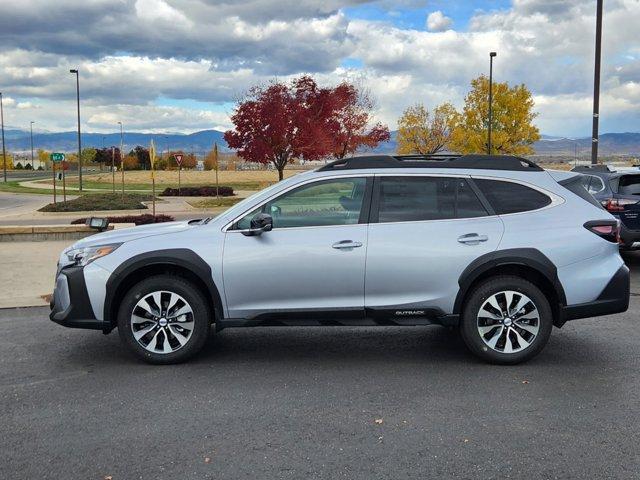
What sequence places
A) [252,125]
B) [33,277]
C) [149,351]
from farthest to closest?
[252,125] → [33,277] → [149,351]

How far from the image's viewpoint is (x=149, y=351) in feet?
17.6

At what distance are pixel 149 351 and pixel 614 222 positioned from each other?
13.2 feet

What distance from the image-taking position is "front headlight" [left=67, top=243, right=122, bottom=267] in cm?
A: 537

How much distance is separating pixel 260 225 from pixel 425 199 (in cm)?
141

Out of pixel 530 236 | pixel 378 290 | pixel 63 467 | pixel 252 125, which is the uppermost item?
pixel 252 125

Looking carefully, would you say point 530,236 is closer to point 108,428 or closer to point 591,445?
point 591,445

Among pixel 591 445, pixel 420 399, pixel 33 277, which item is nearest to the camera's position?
pixel 591 445

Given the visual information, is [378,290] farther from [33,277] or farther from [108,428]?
[33,277]

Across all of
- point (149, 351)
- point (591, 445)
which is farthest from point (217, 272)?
point (591, 445)

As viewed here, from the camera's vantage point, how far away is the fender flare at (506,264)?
525 cm

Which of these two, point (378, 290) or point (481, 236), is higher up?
point (481, 236)

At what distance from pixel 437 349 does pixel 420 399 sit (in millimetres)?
1395

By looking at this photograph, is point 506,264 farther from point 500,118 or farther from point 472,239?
point 500,118

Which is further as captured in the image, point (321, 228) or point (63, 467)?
point (321, 228)
